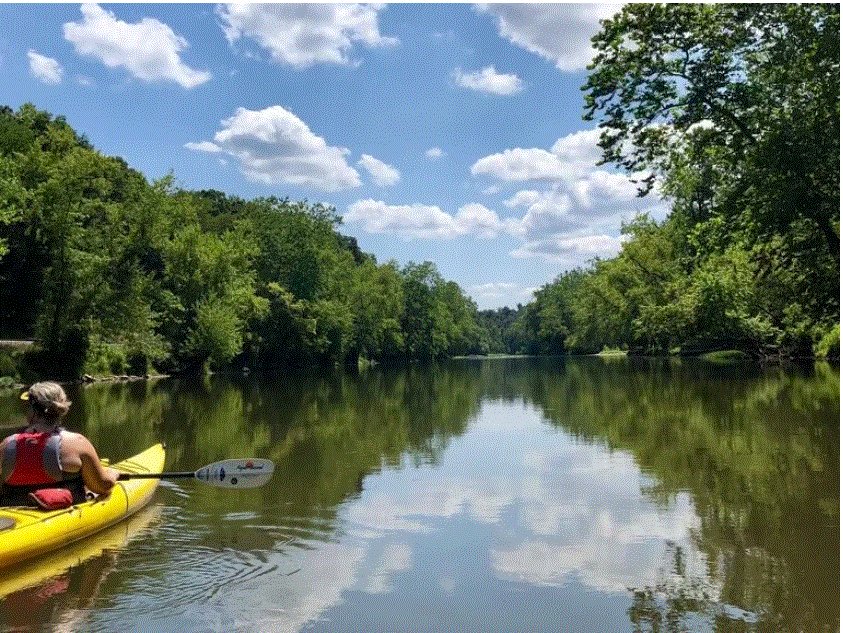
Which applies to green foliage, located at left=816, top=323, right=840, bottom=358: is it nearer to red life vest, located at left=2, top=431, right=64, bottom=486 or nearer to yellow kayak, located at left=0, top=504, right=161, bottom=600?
yellow kayak, located at left=0, top=504, right=161, bottom=600

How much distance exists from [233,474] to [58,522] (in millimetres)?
2237

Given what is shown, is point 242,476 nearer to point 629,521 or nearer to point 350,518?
point 350,518

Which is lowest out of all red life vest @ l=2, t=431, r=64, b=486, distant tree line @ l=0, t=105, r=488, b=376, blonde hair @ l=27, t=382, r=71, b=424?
red life vest @ l=2, t=431, r=64, b=486

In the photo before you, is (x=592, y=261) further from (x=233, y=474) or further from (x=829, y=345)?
(x=233, y=474)

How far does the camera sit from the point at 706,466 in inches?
446

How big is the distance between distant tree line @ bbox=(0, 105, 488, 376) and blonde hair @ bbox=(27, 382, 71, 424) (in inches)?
773

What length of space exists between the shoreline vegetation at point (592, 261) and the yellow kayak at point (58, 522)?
455 inches

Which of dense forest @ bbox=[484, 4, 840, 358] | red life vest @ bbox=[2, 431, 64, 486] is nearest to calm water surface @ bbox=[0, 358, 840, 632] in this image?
red life vest @ bbox=[2, 431, 64, 486]

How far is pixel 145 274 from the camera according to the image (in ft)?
125

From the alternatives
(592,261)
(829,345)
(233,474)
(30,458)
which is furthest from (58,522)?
(592,261)

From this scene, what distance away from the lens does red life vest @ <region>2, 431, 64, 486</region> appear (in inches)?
266

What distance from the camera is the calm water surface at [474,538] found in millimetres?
5609

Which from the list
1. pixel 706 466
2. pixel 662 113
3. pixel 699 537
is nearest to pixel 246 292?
pixel 662 113

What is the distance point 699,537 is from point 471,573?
256 centimetres
